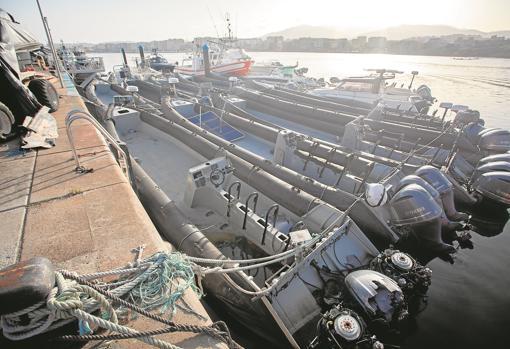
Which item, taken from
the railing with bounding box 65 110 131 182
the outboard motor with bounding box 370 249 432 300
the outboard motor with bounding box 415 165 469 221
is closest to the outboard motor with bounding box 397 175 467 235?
the outboard motor with bounding box 415 165 469 221

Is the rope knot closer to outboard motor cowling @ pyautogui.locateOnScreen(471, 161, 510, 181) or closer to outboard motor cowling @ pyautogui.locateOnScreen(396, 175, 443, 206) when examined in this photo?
outboard motor cowling @ pyautogui.locateOnScreen(396, 175, 443, 206)

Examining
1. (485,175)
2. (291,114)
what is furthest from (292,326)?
(291,114)

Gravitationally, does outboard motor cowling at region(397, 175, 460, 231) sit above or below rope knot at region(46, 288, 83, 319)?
below

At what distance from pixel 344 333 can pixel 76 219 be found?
11.8 feet

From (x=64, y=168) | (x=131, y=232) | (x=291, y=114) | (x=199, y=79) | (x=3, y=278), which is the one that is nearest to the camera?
(x=3, y=278)

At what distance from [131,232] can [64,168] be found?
7.84ft

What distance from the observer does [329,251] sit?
15.3 feet

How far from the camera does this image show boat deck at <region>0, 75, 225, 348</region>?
7.84 ft

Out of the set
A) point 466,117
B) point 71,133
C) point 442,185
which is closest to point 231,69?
point 466,117

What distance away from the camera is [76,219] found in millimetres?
3070

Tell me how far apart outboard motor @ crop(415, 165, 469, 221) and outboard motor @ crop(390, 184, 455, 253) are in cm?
91

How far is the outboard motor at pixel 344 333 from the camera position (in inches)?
125

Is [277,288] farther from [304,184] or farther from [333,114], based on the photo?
[333,114]

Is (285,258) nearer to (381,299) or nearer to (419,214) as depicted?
(381,299)
